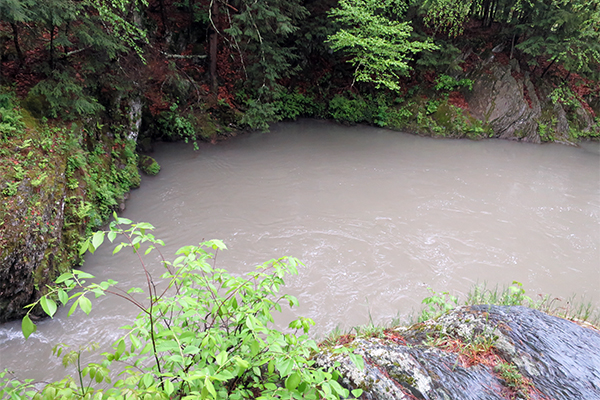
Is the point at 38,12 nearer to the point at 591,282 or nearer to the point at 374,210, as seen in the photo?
the point at 374,210

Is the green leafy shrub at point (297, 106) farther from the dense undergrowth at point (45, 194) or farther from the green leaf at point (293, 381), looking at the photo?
the green leaf at point (293, 381)

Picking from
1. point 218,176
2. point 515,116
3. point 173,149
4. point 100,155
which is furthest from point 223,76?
point 515,116

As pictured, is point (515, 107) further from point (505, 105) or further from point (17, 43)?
point (17, 43)

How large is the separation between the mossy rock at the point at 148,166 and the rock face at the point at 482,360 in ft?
23.3

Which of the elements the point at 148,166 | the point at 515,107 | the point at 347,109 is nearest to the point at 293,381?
the point at 148,166

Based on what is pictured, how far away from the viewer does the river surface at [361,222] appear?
521cm

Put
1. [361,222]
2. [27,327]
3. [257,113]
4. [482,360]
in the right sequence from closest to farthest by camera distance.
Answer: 1. [27,327]
2. [482,360]
3. [361,222]
4. [257,113]

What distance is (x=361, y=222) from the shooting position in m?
7.32

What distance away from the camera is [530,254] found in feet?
21.3

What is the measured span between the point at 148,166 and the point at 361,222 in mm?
5518

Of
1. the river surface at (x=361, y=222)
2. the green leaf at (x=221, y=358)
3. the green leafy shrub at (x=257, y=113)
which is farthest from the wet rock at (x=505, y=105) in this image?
the green leaf at (x=221, y=358)

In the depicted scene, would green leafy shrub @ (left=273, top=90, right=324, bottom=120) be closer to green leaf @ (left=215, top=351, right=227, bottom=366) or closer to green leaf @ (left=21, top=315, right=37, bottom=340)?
green leaf @ (left=215, top=351, right=227, bottom=366)

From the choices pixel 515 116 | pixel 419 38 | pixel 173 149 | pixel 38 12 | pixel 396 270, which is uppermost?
pixel 419 38

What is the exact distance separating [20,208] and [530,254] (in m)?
8.68
